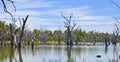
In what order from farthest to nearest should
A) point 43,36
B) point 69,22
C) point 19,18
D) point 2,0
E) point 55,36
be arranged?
point 55,36, point 43,36, point 69,22, point 19,18, point 2,0

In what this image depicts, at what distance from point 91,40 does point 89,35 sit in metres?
4.30

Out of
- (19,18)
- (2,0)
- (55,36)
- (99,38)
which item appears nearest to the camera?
(2,0)

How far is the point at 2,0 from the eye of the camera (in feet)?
60.0

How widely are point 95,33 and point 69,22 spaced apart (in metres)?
62.4

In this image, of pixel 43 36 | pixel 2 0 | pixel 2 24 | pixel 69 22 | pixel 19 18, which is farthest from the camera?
pixel 43 36

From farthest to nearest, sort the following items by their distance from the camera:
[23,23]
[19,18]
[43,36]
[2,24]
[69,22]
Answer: [43,36] < [2,24] < [69,22] < [19,18] < [23,23]

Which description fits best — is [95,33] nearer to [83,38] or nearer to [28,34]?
[83,38]

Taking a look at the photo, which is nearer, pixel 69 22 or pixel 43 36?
pixel 69 22

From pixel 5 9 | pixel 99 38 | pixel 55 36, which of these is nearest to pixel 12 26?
pixel 5 9

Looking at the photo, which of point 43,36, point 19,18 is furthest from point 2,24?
point 19,18

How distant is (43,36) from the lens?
123m

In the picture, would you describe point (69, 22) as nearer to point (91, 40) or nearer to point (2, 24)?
point (2, 24)

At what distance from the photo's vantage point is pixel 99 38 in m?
158

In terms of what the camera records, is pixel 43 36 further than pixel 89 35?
No
